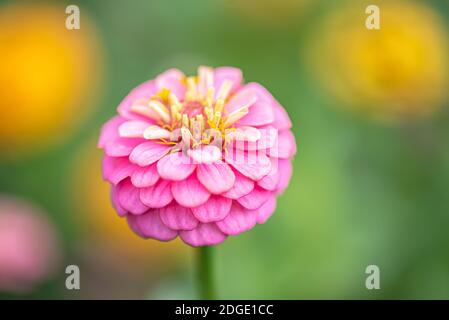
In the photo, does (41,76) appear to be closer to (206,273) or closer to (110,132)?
(110,132)

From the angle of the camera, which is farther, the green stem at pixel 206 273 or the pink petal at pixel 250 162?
the green stem at pixel 206 273

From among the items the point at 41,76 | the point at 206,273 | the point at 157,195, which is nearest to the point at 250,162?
the point at 157,195

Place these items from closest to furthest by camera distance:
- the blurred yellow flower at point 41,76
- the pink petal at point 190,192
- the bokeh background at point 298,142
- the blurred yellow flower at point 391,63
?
the pink petal at point 190,192
the bokeh background at point 298,142
the blurred yellow flower at point 391,63
the blurred yellow flower at point 41,76

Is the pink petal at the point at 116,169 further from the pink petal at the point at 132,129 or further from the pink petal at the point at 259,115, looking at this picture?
the pink petal at the point at 259,115

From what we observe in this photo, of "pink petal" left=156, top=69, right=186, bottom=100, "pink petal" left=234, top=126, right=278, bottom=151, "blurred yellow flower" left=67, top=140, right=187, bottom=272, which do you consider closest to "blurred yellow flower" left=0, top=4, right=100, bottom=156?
"blurred yellow flower" left=67, top=140, right=187, bottom=272

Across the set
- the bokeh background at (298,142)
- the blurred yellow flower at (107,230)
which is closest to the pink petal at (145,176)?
the bokeh background at (298,142)

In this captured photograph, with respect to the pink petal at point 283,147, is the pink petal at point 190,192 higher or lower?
lower

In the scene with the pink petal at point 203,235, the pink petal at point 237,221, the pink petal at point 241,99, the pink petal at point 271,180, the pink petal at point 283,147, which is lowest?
the pink petal at point 203,235
